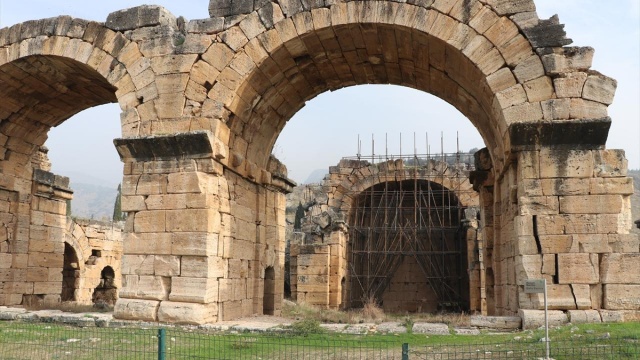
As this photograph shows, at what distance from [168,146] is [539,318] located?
230 inches

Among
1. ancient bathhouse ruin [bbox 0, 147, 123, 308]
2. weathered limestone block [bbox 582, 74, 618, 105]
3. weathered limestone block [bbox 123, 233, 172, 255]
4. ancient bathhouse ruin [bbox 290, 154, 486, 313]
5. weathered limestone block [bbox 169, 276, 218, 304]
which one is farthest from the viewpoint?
ancient bathhouse ruin [bbox 290, 154, 486, 313]

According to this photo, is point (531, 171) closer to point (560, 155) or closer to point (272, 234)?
point (560, 155)

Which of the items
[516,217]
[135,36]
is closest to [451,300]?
[516,217]

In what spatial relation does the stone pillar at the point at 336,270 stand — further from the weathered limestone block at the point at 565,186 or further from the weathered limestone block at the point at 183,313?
the weathered limestone block at the point at 565,186

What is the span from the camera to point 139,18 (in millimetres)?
9719

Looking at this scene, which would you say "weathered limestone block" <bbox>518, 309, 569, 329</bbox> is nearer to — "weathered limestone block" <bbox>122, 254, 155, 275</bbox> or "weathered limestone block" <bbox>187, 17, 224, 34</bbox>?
"weathered limestone block" <bbox>122, 254, 155, 275</bbox>

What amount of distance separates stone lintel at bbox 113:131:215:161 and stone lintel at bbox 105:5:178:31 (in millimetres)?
1928

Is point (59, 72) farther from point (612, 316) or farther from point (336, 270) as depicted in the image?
point (336, 270)

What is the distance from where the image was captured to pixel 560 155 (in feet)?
27.0

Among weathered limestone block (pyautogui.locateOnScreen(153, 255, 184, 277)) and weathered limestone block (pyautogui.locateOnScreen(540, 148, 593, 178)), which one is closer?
weathered limestone block (pyautogui.locateOnScreen(540, 148, 593, 178))

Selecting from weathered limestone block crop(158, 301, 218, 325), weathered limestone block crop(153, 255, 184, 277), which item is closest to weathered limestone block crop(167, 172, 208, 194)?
weathered limestone block crop(153, 255, 184, 277)

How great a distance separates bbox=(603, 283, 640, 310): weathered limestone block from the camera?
7.76 m

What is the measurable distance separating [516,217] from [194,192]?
468 cm

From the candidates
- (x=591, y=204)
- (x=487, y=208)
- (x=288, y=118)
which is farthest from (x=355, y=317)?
(x=591, y=204)
